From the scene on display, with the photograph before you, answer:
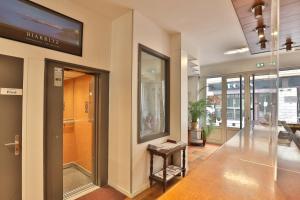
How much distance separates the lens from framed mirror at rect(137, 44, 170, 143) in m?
2.75

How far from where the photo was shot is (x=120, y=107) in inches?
105

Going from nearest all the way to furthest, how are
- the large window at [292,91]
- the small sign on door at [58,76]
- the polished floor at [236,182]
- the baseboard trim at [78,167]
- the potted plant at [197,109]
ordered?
the polished floor at [236,182]
the small sign on door at [58,76]
the baseboard trim at [78,167]
the large window at [292,91]
the potted plant at [197,109]

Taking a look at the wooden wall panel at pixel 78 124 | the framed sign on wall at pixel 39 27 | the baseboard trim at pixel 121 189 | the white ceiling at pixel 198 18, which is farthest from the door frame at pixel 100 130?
the white ceiling at pixel 198 18

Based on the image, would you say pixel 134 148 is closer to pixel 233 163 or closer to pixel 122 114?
pixel 122 114

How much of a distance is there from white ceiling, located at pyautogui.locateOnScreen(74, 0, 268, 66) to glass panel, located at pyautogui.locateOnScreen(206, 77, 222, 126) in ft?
7.77

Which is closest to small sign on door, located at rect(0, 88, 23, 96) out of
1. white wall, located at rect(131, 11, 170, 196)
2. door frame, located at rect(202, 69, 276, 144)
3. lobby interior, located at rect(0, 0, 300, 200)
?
lobby interior, located at rect(0, 0, 300, 200)

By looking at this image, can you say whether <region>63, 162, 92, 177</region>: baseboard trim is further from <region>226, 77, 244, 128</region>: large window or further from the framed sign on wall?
<region>226, 77, 244, 128</region>: large window

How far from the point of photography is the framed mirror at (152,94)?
275cm

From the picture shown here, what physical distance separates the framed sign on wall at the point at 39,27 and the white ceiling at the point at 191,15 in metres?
Result: 0.45

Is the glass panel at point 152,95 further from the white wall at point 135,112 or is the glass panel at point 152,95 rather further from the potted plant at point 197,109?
the potted plant at point 197,109

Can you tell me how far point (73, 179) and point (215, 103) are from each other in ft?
16.4

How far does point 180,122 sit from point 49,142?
2219 mm

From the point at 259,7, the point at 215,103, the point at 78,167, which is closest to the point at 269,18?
the point at 259,7

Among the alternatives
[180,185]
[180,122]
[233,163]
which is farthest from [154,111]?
[180,185]
